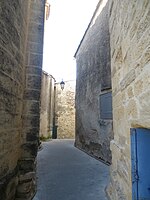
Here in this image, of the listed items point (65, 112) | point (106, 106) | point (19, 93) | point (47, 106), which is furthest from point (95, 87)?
point (65, 112)

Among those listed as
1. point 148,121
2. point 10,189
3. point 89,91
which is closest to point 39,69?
point 10,189

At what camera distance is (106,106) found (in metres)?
6.10

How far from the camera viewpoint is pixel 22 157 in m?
3.38

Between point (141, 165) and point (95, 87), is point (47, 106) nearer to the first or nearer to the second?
point (95, 87)

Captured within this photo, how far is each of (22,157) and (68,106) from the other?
1197cm

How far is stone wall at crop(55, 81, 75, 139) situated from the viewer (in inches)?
580

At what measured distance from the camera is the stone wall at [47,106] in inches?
494

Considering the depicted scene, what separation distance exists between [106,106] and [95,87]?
4.36 feet

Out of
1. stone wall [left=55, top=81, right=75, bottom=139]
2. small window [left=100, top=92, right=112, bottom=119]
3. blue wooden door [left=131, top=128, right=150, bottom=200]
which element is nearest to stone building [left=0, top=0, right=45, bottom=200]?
blue wooden door [left=131, top=128, right=150, bottom=200]

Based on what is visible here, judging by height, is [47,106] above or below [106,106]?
above

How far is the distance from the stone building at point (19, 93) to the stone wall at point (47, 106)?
8.76 meters

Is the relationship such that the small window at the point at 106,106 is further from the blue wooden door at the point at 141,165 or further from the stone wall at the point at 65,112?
the stone wall at the point at 65,112

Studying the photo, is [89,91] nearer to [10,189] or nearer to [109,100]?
[109,100]

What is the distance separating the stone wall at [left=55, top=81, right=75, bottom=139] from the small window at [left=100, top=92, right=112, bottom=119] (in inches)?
336
